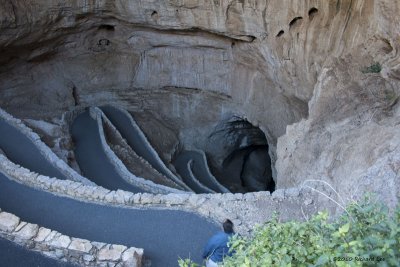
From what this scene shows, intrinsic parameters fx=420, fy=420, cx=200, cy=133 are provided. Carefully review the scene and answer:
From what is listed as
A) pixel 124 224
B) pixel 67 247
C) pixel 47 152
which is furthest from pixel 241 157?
pixel 67 247

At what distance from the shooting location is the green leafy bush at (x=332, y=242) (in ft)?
9.98

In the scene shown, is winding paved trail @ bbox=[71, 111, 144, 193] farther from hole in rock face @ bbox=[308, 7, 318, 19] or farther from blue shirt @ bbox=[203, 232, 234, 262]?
hole in rock face @ bbox=[308, 7, 318, 19]

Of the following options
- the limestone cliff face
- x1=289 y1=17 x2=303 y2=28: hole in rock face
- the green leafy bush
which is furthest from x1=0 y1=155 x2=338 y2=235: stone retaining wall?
x1=289 y1=17 x2=303 y2=28: hole in rock face

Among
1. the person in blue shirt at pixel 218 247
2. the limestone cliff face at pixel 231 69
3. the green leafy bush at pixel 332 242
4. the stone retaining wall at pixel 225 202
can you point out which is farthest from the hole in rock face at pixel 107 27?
the green leafy bush at pixel 332 242

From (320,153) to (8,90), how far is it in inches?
545

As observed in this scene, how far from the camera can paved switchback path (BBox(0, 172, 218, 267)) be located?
8500 mm

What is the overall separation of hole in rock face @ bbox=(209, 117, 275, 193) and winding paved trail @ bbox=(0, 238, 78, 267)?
42.7ft

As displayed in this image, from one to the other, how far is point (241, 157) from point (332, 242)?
19753 millimetres

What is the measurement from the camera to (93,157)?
15.3 meters

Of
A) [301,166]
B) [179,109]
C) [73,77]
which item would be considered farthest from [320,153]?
[73,77]

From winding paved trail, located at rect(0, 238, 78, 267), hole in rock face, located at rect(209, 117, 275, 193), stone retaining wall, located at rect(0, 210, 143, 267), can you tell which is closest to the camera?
stone retaining wall, located at rect(0, 210, 143, 267)

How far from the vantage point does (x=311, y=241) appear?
350 centimetres

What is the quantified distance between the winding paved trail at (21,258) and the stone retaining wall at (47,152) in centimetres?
353

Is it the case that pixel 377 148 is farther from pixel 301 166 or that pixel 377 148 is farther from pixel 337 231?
pixel 337 231
